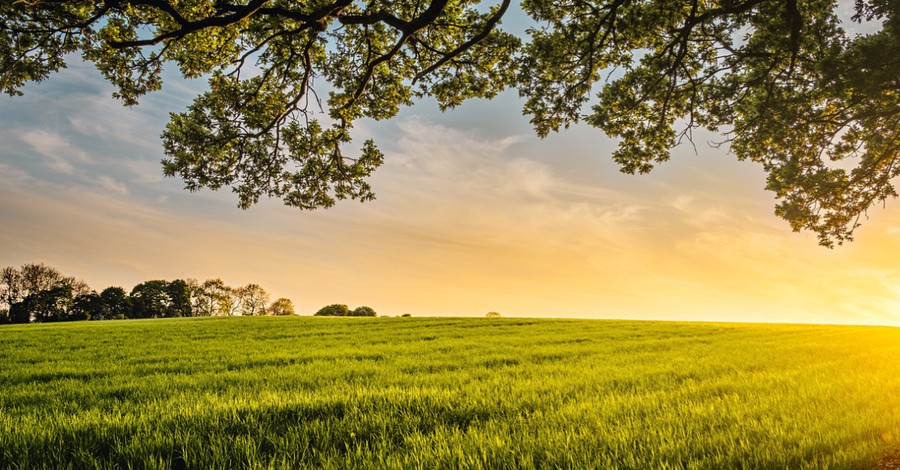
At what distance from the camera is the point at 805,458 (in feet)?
14.0

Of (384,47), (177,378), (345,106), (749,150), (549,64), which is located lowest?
(177,378)

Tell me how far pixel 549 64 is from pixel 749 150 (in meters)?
7.84

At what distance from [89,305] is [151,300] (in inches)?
470

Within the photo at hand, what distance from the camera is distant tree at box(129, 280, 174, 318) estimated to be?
106000mm

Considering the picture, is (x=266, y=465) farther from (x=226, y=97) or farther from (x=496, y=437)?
(x=226, y=97)

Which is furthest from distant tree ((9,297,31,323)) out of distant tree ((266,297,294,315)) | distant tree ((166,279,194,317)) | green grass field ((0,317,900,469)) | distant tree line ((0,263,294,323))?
green grass field ((0,317,900,469))

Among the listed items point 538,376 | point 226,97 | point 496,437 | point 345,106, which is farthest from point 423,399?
point 226,97

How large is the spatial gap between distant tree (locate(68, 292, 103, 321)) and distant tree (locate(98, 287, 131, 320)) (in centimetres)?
64

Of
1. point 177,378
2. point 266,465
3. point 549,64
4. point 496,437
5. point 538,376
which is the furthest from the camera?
point 549,64

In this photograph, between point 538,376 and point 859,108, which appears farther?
point 859,108

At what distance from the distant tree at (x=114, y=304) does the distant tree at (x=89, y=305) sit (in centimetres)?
64

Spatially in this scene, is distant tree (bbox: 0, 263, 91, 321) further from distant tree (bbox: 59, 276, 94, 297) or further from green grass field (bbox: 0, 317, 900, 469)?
green grass field (bbox: 0, 317, 900, 469)

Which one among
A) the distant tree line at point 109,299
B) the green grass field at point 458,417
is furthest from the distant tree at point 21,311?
the green grass field at point 458,417

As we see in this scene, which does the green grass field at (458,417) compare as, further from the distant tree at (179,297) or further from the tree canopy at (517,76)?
the distant tree at (179,297)
